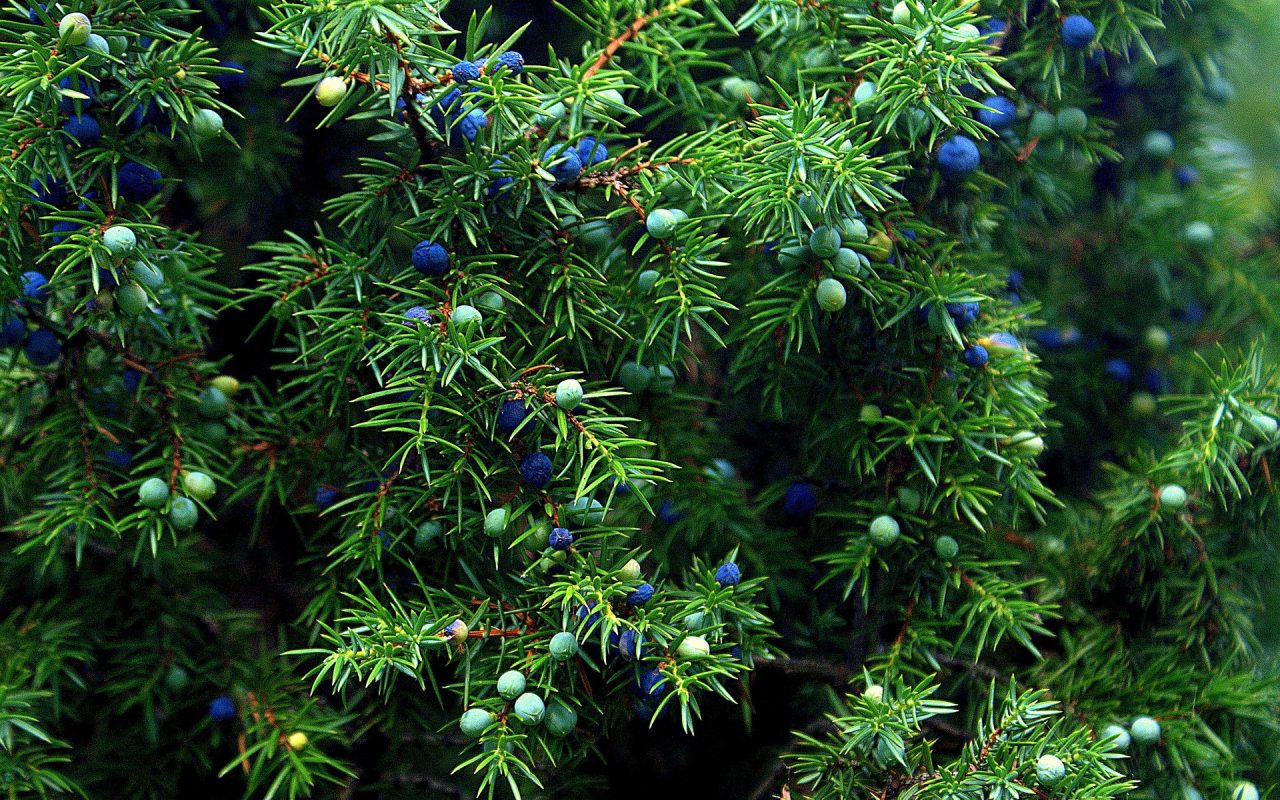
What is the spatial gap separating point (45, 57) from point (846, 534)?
0.64 meters

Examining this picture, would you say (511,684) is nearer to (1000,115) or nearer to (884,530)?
(884,530)

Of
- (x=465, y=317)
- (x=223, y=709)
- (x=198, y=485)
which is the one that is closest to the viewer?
(x=465, y=317)

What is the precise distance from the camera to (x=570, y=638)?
0.63 meters

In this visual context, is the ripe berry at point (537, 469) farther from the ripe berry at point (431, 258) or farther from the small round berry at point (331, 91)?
the small round berry at point (331, 91)

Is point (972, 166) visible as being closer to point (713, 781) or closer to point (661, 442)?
point (661, 442)

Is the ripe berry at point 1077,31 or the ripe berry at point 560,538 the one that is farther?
the ripe berry at point 1077,31

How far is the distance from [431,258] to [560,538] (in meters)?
0.20

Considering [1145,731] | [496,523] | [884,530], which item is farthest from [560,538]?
[1145,731]

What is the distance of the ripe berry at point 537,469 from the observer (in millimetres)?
640

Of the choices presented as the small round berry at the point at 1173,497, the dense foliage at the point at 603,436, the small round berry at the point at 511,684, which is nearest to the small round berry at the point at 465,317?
the dense foliage at the point at 603,436

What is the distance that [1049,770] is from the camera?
64 cm

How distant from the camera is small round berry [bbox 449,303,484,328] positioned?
0.62m

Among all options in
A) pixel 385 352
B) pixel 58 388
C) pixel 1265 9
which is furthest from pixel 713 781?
pixel 1265 9

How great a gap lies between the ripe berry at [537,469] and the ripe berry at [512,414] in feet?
0.08
